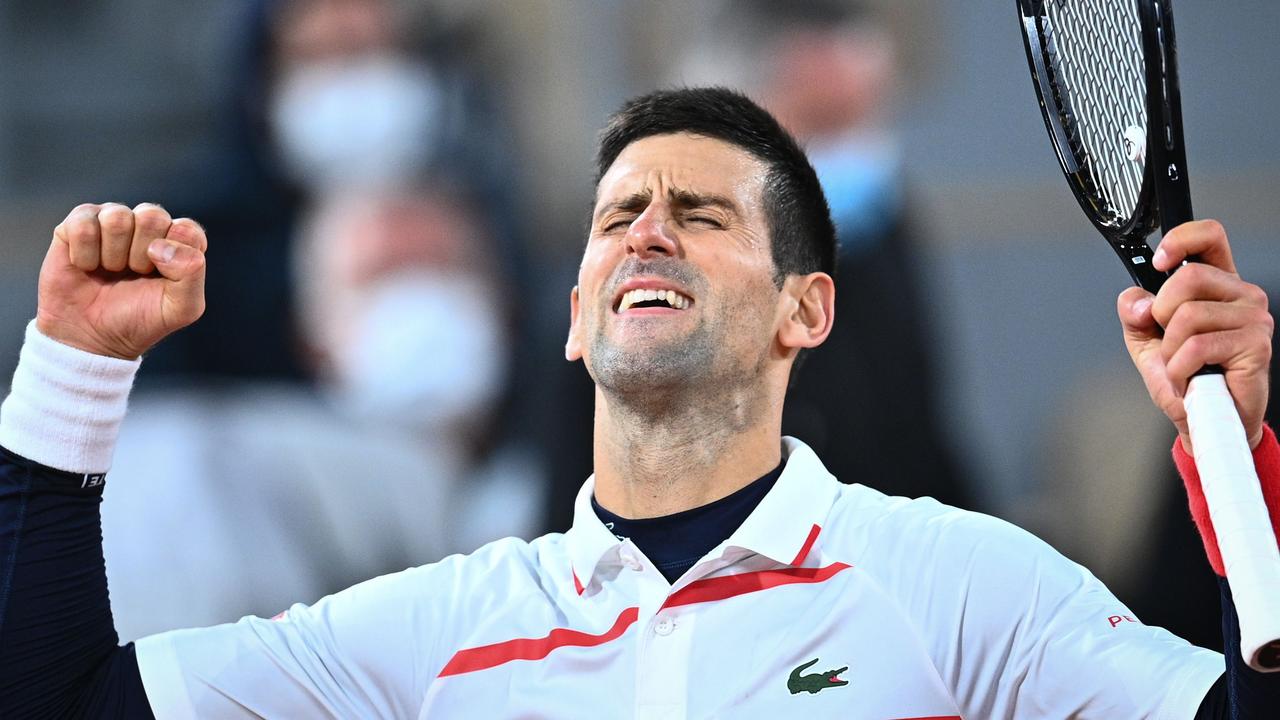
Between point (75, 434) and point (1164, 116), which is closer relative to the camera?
point (1164, 116)

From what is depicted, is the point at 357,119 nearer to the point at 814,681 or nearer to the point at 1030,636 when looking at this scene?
the point at 814,681

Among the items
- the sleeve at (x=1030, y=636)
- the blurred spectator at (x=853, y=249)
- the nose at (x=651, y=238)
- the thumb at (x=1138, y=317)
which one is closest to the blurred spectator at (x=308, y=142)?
A: the blurred spectator at (x=853, y=249)

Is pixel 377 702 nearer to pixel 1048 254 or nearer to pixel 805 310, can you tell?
pixel 805 310

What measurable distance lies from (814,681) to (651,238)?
0.77 meters

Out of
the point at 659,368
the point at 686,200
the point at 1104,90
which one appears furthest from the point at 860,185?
the point at 1104,90

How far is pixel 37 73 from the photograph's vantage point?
4055mm

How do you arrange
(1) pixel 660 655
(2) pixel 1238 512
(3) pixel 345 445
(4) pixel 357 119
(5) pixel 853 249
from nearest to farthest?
(2) pixel 1238 512 → (1) pixel 660 655 → (5) pixel 853 249 → (3) pixel 345 445 → (4) pixel 357 119

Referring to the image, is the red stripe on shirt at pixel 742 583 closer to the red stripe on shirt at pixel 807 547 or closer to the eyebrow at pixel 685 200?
the red stripe on shirt at pixel 807 547

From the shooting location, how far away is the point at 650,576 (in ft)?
7.08

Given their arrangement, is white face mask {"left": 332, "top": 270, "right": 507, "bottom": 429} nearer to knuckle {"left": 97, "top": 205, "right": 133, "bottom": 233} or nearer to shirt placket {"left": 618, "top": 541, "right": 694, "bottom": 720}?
shirt placket {"left": 618, "top": 541, "right": 694, "bottom": 720}

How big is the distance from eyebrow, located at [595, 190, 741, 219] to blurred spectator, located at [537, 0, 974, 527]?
3.10ft

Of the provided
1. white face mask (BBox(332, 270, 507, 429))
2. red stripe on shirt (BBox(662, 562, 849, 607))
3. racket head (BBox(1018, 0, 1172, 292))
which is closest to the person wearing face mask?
white face mask (BBox(332, 270, 507, 429))

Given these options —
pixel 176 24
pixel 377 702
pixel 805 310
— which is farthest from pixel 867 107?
pixel 377 702

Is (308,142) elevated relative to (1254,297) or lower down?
elevated
